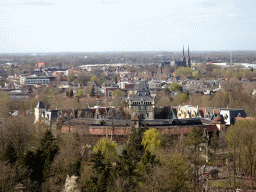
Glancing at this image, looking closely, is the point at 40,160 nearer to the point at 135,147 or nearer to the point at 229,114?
the point at 135,147

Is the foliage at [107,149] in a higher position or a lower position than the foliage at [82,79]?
higher

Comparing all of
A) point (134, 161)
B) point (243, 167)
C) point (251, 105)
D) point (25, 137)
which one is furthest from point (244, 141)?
point (251, 105)

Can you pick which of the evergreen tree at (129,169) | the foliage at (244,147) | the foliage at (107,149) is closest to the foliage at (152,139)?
the foliage at (107,149)

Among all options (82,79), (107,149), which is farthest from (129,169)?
(82,79)

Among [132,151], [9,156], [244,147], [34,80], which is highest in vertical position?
[132,151]

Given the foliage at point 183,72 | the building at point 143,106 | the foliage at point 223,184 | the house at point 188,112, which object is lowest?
the foliage at point 223,184

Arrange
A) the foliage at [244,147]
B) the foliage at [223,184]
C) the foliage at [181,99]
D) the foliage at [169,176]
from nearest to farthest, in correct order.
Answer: the foliage at [169,176]
the foliage at [223,184]
the foliage at [244,147]
the foliage at [181,99]

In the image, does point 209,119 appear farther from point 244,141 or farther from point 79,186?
point 79,186

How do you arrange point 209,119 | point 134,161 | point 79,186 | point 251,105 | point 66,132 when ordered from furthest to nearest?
point 251,105, point 209,119, point 66,132, point 134,161, point 79,186

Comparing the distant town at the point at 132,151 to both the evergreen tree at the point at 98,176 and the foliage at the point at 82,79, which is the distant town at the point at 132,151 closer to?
Answer: the evergreen tree at the point at 98,176
